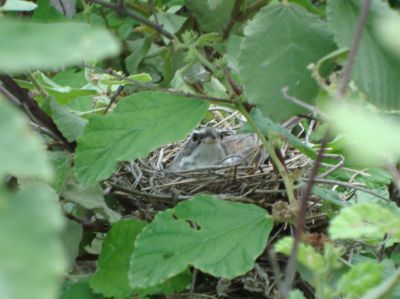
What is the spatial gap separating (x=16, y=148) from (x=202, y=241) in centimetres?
109

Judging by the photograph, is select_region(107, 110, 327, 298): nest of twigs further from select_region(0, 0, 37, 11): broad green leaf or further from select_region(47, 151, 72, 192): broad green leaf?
select_region(0, 0, 37, 11): broad green leaf

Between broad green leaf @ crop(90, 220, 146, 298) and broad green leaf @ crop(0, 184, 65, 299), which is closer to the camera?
broad green leaf @ crop(0, 184, 65, 299)

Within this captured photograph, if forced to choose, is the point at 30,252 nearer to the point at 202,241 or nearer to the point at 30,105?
the point at 202,241

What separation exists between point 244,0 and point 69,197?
22.7 inches

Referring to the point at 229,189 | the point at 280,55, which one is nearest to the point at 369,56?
the point at 280,55

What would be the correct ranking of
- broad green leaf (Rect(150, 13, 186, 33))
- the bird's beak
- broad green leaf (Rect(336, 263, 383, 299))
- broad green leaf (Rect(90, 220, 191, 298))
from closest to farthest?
broad green leaf (Rect(336, 263, 383, 299)), broad green leaf (Rect(90, 220, 191, 298)), broad green leaf (Rect(150, 13, 186, 33)), the bird's beak

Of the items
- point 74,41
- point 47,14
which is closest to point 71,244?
point 74,41

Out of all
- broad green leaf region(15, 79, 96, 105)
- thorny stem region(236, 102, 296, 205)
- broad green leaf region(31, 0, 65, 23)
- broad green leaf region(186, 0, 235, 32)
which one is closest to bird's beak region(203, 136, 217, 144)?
broad green leaf region(31, 0, 65, 23)

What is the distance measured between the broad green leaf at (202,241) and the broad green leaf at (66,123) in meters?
0.37

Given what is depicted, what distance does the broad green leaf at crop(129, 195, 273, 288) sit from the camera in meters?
1.50

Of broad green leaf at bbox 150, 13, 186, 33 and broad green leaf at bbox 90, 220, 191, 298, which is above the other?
broad green leaf at bbox 150, 13, 186, 33

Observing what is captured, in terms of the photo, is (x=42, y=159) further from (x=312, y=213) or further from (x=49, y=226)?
(x=312, y=213)

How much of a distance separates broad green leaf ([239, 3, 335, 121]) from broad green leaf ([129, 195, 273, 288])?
249 millimetres

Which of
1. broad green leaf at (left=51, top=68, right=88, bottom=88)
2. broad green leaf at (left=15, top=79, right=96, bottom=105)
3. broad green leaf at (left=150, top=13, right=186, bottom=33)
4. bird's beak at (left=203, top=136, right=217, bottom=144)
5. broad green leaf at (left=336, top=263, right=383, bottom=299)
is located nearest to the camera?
broad green leaf at (left=336, top=263, right=383, bottom=299)
